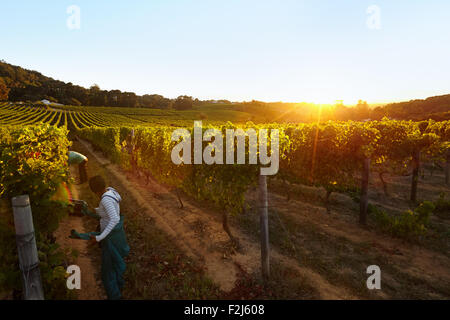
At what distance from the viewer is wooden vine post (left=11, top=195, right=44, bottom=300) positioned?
10.6 ft

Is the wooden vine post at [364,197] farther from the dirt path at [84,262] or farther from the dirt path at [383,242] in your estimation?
the dirt path at [84,262]

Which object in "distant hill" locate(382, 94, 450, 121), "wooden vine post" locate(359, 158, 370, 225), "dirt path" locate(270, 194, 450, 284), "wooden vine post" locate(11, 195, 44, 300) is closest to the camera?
"wooden vine post" locate(11, 195, 44, 300)

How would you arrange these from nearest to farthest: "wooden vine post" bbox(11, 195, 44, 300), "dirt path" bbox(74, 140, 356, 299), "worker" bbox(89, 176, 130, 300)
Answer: "wooden vine post" bbox(11, 195, 44, 300) → "worker" bbox(89, 176, 130, 300) → "dirt path" bbox(74, 140, 356, 299)

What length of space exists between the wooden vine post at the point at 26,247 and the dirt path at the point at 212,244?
3.25 meters

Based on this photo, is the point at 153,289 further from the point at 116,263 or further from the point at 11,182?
the point at 11,182

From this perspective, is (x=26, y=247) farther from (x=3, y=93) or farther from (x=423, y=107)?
(x=3, y=93)

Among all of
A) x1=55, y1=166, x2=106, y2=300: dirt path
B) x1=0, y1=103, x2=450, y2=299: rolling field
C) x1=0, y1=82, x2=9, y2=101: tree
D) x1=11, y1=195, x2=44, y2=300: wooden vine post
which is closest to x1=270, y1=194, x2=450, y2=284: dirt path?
x1=0, y1=103, x2=450, y2=299: rolling field

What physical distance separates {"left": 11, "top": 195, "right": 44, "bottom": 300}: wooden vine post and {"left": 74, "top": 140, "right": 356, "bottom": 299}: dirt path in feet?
10.7

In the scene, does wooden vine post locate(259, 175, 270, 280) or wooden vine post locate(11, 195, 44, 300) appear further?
wooden vine post locate(259, 175, 270, 280)

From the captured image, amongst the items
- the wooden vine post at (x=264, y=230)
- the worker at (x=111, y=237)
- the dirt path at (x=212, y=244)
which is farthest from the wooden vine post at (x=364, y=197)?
the worker at (x=111, y=237)

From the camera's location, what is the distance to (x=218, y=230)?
7766 millimetres

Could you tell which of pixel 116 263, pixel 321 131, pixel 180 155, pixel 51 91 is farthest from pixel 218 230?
pixel 51 91

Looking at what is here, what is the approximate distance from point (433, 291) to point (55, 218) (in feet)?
25.2

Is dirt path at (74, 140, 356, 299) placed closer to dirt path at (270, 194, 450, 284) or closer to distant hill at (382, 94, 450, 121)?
dirt path at (270, 194, 450, 284)
